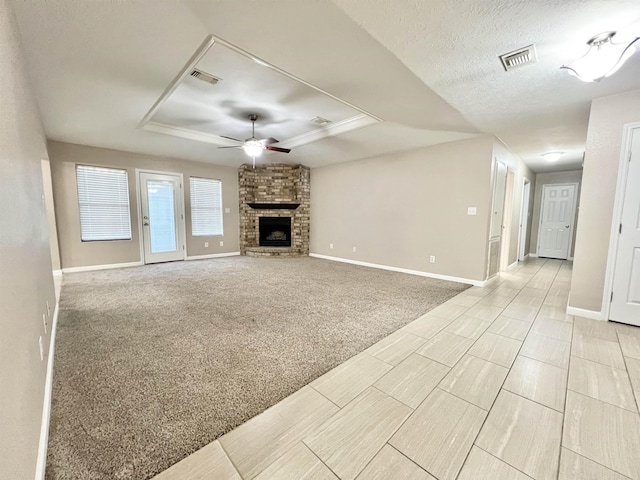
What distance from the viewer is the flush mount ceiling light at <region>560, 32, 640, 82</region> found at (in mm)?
1876

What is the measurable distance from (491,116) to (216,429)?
→ 4240mm

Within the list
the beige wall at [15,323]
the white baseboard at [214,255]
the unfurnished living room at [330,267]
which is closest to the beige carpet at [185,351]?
the unfurnished living room at [330,267]

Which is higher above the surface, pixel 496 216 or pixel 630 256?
pixel 496 216

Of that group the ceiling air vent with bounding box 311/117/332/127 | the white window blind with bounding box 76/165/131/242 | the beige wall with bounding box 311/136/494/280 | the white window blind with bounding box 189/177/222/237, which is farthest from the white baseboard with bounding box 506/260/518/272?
the white window blind with bounding box 76/165/131/242

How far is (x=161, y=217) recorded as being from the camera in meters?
5.90

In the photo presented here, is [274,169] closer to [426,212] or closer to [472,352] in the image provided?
[426,212]

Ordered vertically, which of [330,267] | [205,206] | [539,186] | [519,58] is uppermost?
[519,58]

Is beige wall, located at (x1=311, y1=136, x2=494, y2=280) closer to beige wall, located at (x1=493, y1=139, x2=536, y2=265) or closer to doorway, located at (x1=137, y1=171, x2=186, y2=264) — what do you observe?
beige wall, located at (x1=493, y1=139, x2=536, y2=265)

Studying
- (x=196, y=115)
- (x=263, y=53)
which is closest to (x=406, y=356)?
(x=263, y=53)

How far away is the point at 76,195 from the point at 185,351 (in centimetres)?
473

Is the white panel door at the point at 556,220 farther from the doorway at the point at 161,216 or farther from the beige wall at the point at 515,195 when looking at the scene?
the doorway at the point at 161,216

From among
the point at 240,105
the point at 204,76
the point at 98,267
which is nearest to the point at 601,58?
the point at 204,76

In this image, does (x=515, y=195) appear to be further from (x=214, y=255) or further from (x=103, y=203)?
(x=103, y=203)

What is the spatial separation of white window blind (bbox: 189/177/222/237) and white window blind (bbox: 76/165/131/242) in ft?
4.37
